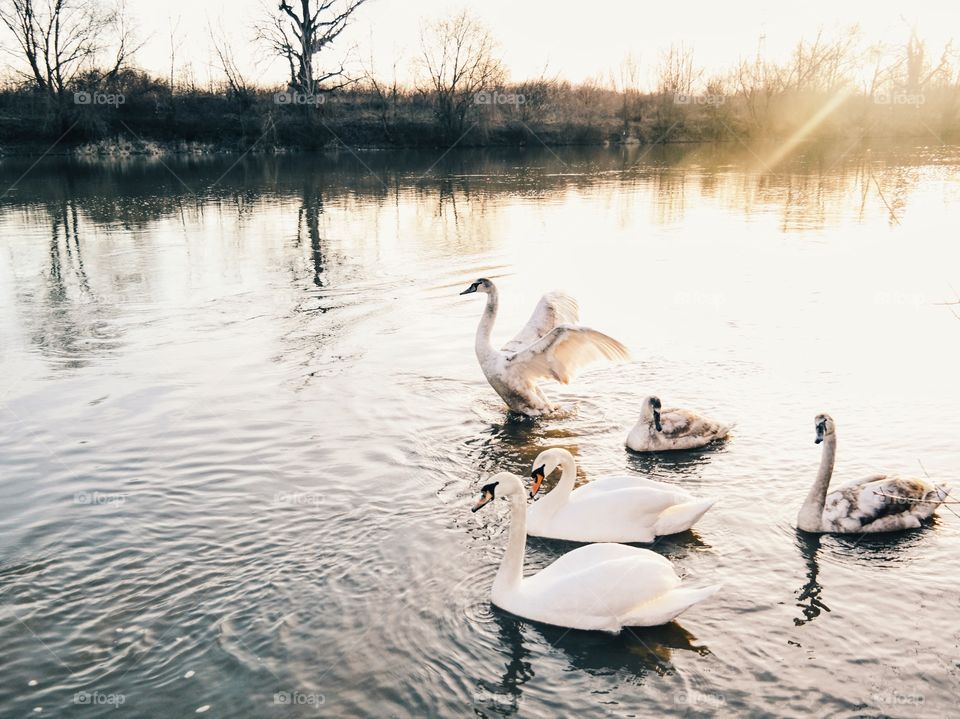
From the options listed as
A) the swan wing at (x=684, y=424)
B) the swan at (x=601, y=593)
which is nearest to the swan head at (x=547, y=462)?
the swan at (x=601, y=593)

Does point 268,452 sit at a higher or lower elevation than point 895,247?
lower

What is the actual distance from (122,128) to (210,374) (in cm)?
4557

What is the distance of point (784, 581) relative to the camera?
635 cm

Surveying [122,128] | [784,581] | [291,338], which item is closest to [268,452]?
[291,338]

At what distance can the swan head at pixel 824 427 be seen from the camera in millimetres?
7275

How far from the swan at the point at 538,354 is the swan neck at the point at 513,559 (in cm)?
337

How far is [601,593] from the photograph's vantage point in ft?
18.6

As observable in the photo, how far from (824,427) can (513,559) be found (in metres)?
3.26

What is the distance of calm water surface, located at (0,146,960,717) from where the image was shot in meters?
5.37

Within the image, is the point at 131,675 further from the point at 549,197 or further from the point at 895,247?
the point at 549,197

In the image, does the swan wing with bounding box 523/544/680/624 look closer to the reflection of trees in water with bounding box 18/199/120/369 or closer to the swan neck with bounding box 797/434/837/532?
the swan neck with bounding box 797/434/837/532

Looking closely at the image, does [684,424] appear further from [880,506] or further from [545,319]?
[545,319]

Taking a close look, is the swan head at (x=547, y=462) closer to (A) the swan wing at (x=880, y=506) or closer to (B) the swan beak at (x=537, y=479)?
(B) the swan beak at (x=537, y=479)

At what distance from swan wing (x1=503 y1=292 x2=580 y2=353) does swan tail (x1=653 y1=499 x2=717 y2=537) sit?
12.6 feet
